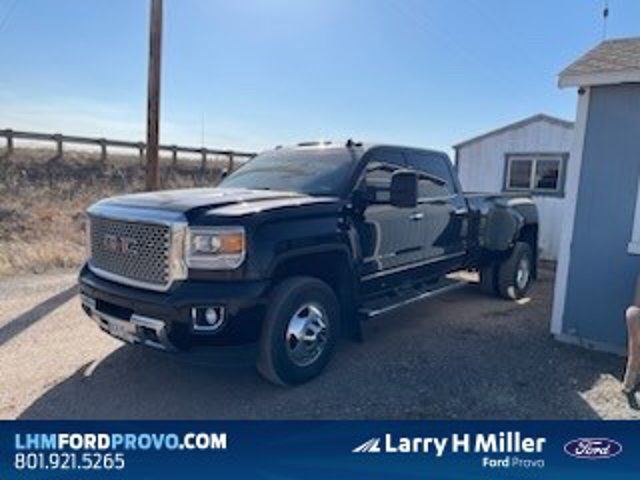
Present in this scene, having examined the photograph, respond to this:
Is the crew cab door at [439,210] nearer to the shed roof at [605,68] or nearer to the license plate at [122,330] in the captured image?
the shed roof at [605,68]

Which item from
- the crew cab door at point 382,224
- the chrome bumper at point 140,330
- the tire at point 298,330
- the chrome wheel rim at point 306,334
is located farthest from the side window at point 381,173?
the chrome bumper at point 140,330

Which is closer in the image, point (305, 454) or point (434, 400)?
point (305, 454)

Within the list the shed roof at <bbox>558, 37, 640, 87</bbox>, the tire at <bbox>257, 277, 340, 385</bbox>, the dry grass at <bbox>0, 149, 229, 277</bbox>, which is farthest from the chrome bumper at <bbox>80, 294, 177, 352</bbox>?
the dry grass at <bbox>0, 149, 229, 277</bbox>

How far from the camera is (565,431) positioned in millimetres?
3797

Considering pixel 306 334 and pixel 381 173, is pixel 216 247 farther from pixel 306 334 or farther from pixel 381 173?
pixel 381 173

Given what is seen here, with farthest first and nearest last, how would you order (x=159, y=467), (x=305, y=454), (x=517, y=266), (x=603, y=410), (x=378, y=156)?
(x=517, y=266)
(x=378, y=156)
(x=603, y=410)
(x=305, y=454)
(x=159, y=467)

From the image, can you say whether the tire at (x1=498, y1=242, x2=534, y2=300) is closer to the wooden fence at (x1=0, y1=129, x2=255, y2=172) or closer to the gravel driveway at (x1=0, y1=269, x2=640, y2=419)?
the gravel driveway at (x1=0, y1=269, x2=640, y2=419)

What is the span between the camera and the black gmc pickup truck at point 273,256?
12.6 feet

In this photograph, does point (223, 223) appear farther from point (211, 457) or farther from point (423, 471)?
point (423, 471)

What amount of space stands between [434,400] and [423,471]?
106 centimetres

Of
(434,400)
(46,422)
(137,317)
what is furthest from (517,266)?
(46,422)

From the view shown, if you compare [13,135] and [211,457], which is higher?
[13,135]

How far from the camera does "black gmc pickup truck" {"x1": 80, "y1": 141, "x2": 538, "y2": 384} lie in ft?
12.6

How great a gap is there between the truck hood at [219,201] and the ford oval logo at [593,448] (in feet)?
8.32
